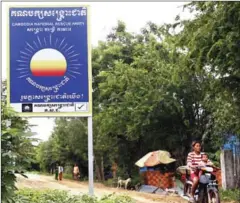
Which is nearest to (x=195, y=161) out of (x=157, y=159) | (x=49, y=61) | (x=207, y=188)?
(x=207, y=188)

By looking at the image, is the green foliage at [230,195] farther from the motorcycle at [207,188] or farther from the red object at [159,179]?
the red object at [159,179]

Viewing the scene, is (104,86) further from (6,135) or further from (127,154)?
(6,135)

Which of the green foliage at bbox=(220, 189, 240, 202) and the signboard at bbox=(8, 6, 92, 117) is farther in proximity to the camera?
the green foliage at bbox=(220, 189, 240, 202)

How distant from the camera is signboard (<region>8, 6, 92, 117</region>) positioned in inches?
281

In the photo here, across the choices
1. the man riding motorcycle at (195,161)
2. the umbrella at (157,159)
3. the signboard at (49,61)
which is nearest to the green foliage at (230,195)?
the man riding motorcycle at (195,161)

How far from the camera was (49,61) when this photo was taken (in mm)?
7188

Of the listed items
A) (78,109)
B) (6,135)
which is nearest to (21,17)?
(78,109)

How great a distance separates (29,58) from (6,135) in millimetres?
3230

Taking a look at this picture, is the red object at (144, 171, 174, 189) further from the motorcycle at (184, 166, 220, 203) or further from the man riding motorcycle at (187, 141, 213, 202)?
the man riding motorcycle at (187, 141, 213, 202)

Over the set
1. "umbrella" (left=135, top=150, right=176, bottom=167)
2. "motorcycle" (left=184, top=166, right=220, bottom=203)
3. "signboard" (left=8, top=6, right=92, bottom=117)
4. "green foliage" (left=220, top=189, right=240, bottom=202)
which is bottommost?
"green foliage" (left=220, top=189, right=240, bottom=202)

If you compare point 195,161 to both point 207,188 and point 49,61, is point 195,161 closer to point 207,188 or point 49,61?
point 207,188

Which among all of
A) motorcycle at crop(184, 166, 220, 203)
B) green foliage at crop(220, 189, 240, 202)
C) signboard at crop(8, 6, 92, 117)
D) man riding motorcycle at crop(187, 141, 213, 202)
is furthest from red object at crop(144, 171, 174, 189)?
signboard at crop(8, 6, 92, 117)

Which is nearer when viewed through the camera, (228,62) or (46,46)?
(46,46)

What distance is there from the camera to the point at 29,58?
720cm
